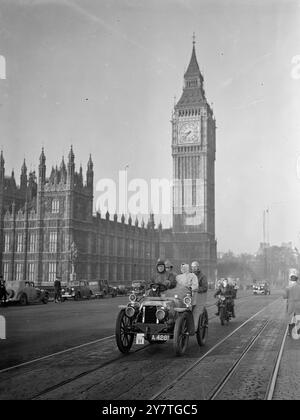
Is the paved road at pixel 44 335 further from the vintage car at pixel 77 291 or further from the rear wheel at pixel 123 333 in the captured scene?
the vintage car at pixel 77 291

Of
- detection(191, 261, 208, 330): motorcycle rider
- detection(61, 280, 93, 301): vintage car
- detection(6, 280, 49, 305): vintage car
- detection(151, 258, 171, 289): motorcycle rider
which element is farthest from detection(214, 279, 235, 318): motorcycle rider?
detection(61, 280, 93, 301): vintage car

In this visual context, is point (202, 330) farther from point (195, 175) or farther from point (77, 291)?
point (195, 175)

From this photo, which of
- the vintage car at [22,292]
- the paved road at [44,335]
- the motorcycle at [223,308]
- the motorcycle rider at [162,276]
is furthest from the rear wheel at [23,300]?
the motorcycle rider at [162,276]

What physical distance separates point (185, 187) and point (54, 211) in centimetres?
4432

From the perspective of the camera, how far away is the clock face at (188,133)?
102312mm

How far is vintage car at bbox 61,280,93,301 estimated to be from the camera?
3534 centimetres

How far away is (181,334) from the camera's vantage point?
9.88m

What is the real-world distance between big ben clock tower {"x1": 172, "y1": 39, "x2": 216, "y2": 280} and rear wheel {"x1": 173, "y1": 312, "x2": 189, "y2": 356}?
7961 cm

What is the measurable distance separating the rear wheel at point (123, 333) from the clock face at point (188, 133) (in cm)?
9292

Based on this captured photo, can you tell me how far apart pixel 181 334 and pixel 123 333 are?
114cm

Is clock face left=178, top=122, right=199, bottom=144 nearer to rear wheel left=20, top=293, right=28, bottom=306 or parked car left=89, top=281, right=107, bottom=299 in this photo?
parked car left=89, top=281, right=107, bottom=299

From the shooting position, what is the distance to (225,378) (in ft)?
25.3
